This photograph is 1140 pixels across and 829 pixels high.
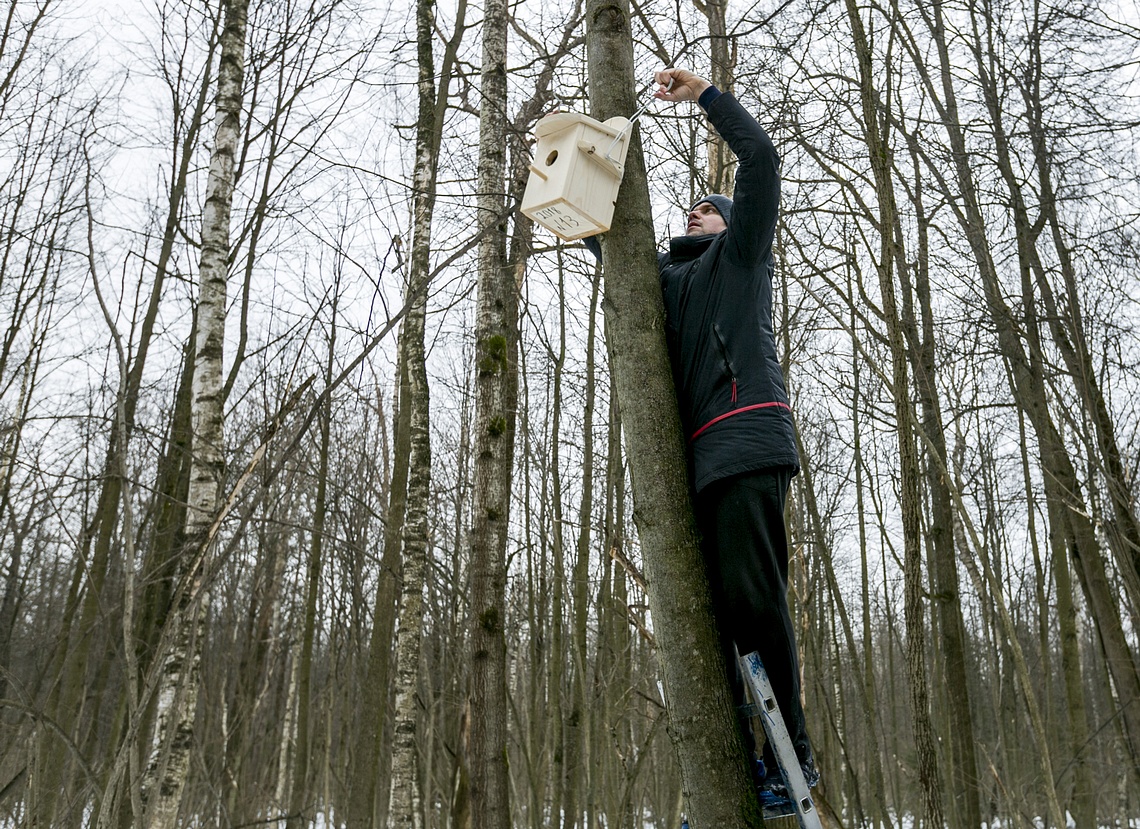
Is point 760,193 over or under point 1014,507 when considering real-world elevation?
under

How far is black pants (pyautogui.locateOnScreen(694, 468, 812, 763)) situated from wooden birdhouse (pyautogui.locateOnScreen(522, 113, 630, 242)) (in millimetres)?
807

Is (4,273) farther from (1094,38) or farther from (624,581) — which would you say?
(1094,38)

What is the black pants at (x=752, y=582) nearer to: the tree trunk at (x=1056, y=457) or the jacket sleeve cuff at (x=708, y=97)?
the jacket sleeve cuff at (x=708, y=97)

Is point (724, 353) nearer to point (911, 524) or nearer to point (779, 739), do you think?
point (779, 739)

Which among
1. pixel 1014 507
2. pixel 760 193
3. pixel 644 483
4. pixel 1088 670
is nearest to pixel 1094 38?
pixel 760 193

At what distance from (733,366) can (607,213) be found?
543 mm

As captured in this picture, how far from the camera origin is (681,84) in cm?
238

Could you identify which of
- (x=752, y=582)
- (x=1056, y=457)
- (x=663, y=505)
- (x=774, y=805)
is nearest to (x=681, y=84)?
(x=663, y=505)

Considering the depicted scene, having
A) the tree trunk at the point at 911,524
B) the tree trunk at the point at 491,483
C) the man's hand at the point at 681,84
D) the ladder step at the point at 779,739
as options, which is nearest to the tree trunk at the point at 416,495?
the tree trunk at the point at 491,483

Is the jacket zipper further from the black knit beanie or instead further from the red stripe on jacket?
the black knit beanie

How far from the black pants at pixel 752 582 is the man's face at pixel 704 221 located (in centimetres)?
90

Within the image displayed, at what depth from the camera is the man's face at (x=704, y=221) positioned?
257cm

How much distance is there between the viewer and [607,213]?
2227 mm

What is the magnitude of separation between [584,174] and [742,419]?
789mm
